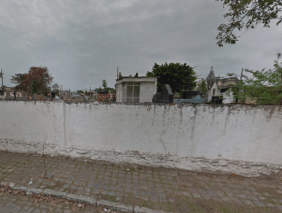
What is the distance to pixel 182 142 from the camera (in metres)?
3.55

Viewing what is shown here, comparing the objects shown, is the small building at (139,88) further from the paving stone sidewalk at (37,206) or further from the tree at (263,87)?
the paving stone sidewalk at (37,206)

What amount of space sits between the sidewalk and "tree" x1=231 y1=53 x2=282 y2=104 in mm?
2283

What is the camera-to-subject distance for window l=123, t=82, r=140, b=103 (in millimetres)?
13406

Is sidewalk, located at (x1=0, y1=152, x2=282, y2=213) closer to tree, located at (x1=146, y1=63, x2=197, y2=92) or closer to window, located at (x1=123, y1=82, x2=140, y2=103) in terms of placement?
window, located at (x1=123, y1=82, x2=140, y2=103)

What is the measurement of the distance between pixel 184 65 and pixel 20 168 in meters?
24.2

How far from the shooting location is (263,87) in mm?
3451

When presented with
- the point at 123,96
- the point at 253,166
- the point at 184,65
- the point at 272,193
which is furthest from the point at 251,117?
the point at 184,65

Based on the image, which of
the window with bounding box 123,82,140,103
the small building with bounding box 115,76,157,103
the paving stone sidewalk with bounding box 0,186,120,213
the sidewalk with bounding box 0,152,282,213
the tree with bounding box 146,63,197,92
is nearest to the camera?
the paving stone sidewalk with bounding box 0,186,120,213

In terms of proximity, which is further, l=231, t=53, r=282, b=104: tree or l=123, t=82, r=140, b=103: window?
l=123, t=82, r=140, b=103: window

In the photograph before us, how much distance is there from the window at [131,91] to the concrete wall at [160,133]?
9.76 metres

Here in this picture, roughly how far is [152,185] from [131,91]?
11.4 meters

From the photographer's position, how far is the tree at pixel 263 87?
329 cm

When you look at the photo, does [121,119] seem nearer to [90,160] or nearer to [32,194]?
[90,160]

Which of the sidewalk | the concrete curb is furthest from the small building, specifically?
the concrete curb
